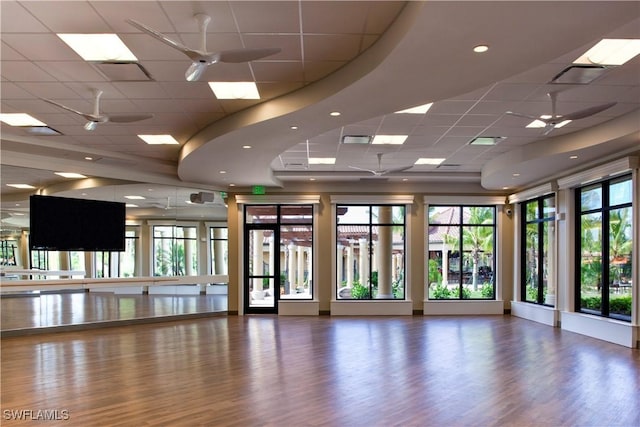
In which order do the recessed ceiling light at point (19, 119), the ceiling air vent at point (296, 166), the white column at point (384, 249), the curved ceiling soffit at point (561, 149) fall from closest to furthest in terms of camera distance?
the recessed ceiling light at point (19, 119)
the curved ceiling soffit at point (561, 149)
the ceiling air vent at point (296, 166)
the white column at point (384, 249)

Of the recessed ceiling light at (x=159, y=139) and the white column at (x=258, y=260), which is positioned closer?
the recessed ceiling light at (x=159, y=139)

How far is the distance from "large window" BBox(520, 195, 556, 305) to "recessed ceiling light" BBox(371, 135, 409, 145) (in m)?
4.38

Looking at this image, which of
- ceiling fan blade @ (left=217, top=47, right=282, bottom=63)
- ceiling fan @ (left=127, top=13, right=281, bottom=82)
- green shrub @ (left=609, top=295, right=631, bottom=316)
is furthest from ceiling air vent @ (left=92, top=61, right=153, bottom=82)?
green shrub @ (left=609, top=295, right=631, bottom=316)

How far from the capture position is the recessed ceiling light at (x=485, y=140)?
27.7 ft

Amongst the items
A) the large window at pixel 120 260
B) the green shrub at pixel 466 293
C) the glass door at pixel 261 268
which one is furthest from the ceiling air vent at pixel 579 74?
the large window at pixel 120 260

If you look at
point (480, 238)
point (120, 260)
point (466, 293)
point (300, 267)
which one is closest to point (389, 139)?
point (300, 267)

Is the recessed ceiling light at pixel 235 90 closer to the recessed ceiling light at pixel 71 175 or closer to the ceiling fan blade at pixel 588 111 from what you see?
the ceiling fan blade at pixel 588 111

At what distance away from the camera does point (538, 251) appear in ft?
38.3

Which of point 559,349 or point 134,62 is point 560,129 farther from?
point 134,62

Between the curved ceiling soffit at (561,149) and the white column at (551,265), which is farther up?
the curved ceiling soffit at (561,149)

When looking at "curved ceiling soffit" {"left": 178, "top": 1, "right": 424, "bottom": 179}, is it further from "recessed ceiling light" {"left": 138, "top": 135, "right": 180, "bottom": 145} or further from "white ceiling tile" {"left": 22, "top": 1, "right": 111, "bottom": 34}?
"white ceiling tile" {"left": 22, "top": 1, "right": 111, "bottom": 34}

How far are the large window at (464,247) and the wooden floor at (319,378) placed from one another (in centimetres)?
320

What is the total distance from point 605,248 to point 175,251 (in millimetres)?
8901

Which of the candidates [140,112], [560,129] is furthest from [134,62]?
[560,129]
